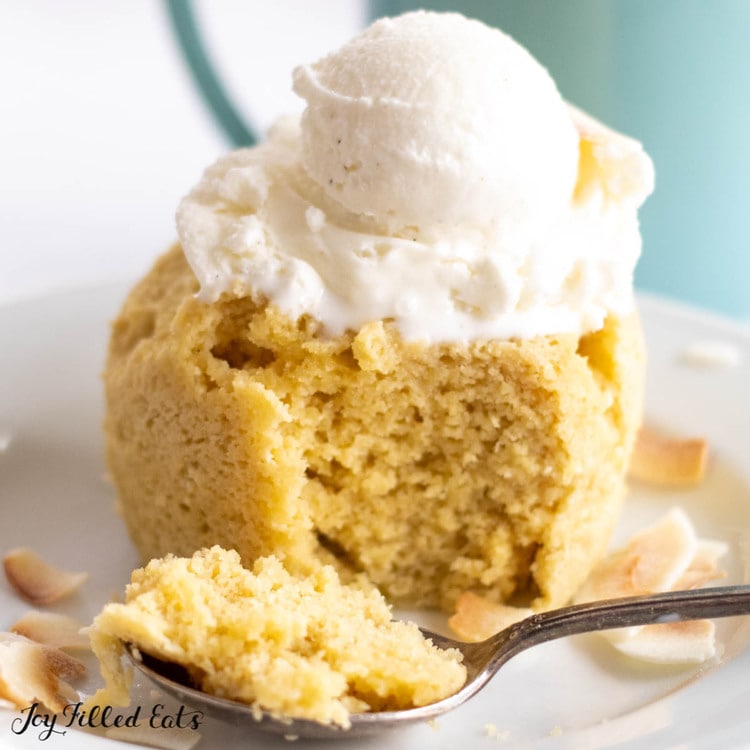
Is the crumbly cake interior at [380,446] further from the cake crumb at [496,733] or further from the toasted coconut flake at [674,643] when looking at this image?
the cake crumb at [496,733]

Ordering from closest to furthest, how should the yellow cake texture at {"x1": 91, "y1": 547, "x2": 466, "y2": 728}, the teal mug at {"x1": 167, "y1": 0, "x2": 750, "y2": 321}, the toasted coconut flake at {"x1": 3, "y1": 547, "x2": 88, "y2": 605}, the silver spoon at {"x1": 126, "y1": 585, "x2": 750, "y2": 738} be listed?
the yellow cake texture at {"x1": 91, "y1": 547, "x2": 466, "y2": 728}
the silver spoon at {"x1": 126, "y1": 585, "x2": 750, "y2": 738}
the toasted coconut flake at {"x1": 3, "y1": 547, "x2": 88, "y2": 605}
the teal mug at {"x1": 167, "y1": 0, "x2": 750, "y2": 321}

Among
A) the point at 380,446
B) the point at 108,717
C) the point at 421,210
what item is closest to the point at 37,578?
the point at 108,717

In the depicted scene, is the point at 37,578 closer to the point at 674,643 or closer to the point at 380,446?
the point at 380,446

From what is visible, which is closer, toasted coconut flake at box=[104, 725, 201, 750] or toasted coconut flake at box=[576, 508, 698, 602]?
toasted coconut flake at box=[104, 725, 201, 750]

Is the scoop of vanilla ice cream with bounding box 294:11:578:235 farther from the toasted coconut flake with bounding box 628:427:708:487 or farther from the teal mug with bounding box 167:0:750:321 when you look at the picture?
the teal mug with bounding box 167:0:750:321

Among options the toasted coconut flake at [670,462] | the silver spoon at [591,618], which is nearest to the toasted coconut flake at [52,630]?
the silver spoon at [591,618]

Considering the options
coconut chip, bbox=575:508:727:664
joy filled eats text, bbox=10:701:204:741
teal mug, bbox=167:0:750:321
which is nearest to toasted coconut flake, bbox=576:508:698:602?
coconut chip, bbox=575:508:727:664
